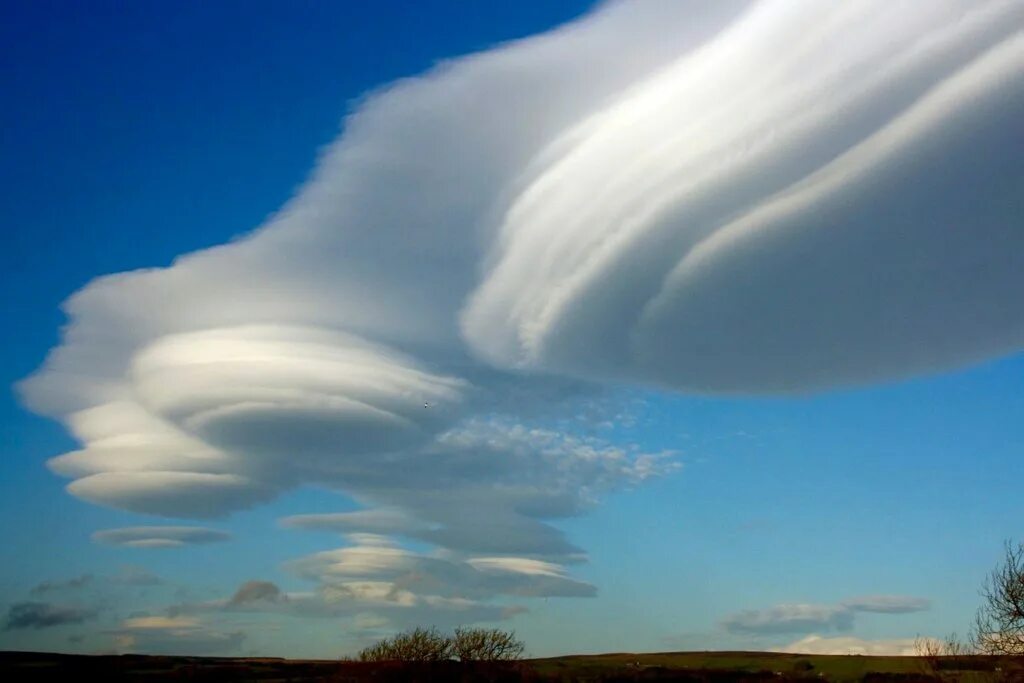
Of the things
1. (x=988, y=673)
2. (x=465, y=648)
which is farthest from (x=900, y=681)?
(x=988, y=673)

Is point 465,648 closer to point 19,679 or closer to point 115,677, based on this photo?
point 19,679

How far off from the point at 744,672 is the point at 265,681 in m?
92.9

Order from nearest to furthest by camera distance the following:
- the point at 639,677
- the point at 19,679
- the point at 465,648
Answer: the point at 465,648, the point at 19,679, the point at 639,677

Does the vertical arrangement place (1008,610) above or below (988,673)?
above

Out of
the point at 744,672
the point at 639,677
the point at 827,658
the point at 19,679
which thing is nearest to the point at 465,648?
the point at 639,677

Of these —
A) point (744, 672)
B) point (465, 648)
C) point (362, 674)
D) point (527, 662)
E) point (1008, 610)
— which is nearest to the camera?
point (1008, 610)

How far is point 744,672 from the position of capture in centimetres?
18812

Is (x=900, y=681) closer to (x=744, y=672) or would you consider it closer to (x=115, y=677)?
(x=744, y=672)

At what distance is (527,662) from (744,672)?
272 feet

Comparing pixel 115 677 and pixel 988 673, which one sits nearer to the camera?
pixel 988 673

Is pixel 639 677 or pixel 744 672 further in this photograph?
pixel 744 672

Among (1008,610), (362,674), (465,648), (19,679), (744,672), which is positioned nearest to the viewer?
(1008,610)

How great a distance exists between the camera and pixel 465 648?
11231 cm

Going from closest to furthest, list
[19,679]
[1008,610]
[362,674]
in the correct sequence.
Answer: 1. [1008,610]
2. [362,674]
3. [19,679]
